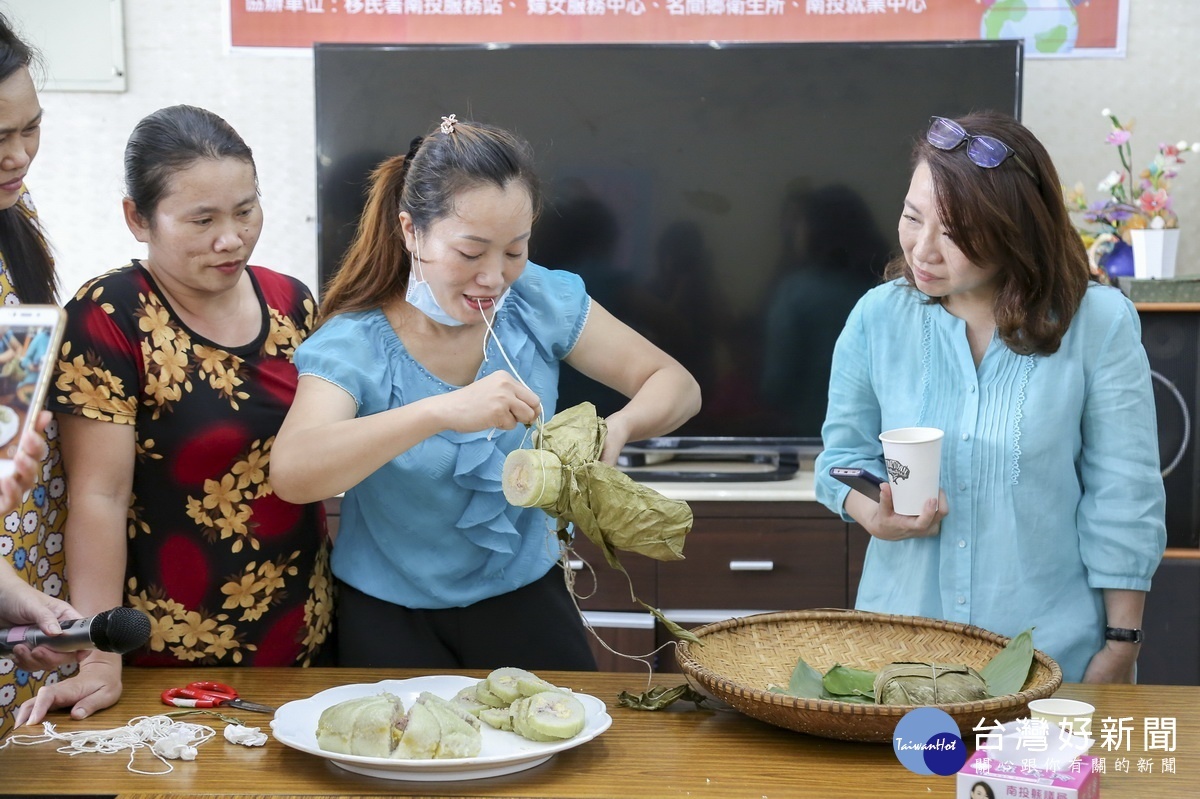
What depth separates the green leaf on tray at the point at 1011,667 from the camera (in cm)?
136

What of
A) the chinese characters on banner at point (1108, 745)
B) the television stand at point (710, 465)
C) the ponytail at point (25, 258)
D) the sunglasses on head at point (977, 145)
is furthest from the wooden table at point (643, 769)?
the television stand at point (710, 465)

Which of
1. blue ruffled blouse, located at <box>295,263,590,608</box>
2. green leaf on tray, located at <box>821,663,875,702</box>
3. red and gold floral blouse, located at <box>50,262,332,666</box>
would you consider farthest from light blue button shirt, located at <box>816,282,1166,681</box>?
red and gold floral blouse, located at <box>50,262,332,666</box>

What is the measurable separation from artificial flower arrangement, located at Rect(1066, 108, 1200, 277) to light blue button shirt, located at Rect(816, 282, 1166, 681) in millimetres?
1377

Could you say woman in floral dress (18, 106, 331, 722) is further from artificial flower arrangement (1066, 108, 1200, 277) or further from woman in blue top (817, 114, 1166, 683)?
artificial flower arrangement (1066, 108, 1200, 277)

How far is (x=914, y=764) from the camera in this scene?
49.9 inches

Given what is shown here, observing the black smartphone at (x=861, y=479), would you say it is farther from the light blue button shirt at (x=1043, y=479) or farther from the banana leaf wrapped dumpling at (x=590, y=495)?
the banana leaf wrapped dumpling at (x=590, y=495)

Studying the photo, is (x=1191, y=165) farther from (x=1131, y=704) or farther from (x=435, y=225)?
(x=435, y=225)

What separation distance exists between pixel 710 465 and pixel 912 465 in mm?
1677

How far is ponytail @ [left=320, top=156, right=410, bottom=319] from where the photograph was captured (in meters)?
1.71

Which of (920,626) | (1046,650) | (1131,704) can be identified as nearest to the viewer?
(1131,704)

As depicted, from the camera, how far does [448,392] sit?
160 cm

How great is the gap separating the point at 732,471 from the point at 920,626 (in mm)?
1576

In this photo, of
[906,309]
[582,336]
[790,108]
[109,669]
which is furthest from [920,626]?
[790,108]

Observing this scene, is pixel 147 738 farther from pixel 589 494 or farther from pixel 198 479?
pixel 589 494
